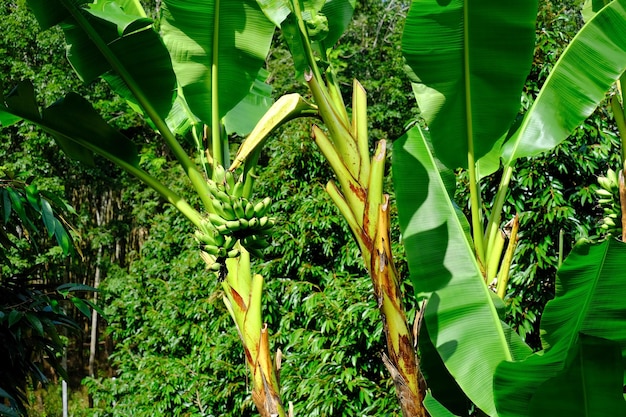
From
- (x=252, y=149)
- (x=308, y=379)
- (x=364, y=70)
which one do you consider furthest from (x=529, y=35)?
(x=364, y=70)

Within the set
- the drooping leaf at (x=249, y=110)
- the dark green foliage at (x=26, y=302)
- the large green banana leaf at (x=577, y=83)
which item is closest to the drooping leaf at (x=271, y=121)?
the drooping leaf at (x=249, y=110)

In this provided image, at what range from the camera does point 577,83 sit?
88.1 inches

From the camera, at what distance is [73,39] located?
2.23m

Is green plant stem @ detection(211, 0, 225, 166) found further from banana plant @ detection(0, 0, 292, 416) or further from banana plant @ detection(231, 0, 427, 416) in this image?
banana plant @ detection(231, 0, 427, 416)

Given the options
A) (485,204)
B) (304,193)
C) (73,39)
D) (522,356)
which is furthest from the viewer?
(304,193)

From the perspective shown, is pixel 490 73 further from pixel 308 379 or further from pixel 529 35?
pixel 308 379

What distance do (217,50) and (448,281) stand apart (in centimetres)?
107

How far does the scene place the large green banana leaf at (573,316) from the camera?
61.2 inches

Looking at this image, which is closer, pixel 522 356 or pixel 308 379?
pixel 522 356

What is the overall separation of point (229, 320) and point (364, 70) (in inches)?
280

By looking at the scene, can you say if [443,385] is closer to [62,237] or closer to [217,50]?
[217,50]

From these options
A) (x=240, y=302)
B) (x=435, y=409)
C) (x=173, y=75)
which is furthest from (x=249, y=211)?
(x=435, y=409)

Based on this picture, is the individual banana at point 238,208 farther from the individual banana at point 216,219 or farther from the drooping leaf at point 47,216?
the drooping leaf at point 47,216

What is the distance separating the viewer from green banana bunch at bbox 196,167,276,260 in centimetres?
203
